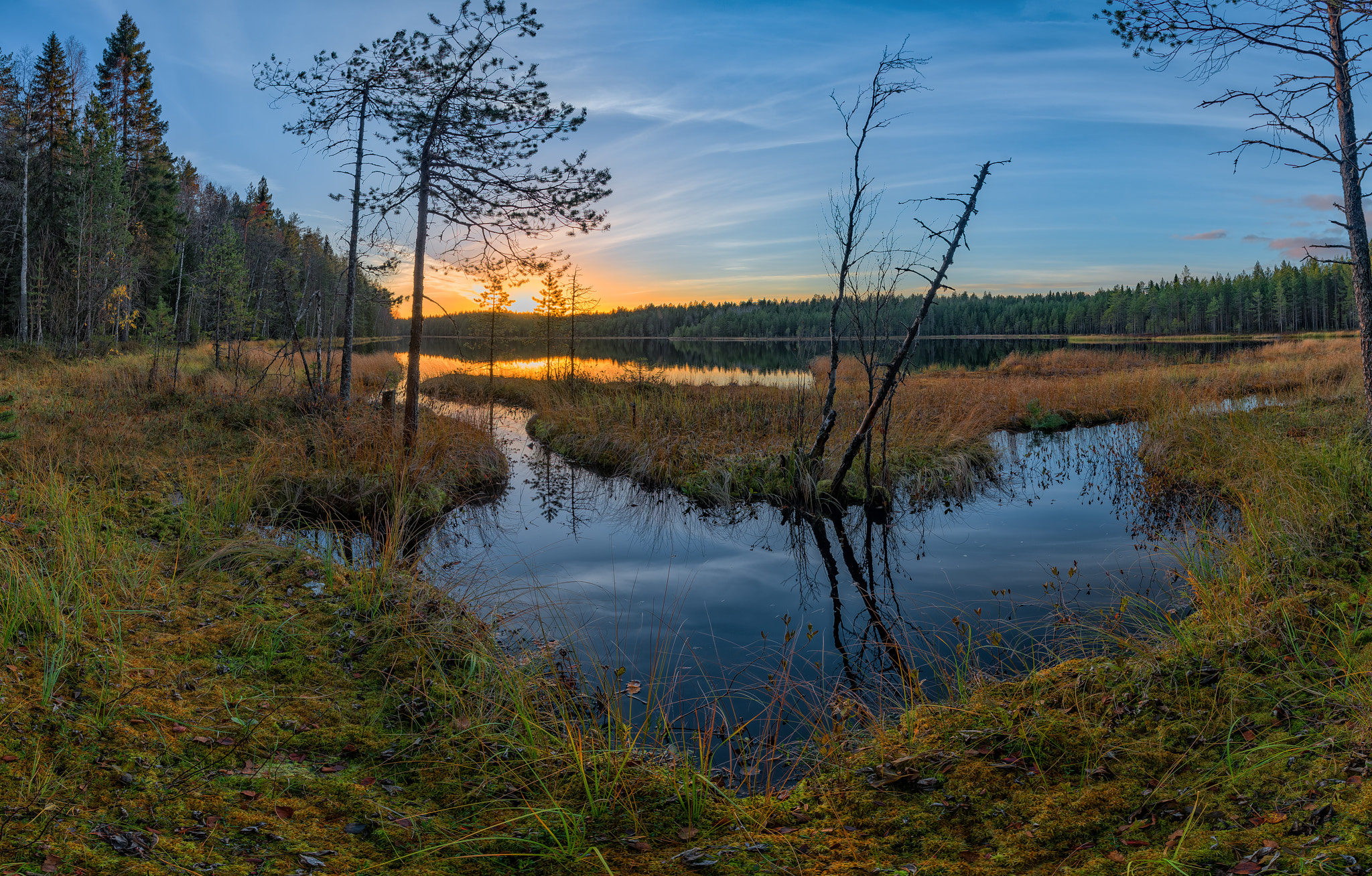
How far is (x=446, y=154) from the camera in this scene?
13.6m

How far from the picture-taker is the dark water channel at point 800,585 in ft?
19.8

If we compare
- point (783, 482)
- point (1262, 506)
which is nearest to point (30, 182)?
point (783, 482)

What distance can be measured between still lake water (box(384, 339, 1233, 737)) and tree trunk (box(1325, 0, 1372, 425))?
3.05 m

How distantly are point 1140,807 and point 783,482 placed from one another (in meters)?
9.58

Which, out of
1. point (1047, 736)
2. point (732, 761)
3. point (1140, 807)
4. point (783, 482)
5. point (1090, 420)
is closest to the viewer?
point (1140, 807)

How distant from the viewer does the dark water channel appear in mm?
6035

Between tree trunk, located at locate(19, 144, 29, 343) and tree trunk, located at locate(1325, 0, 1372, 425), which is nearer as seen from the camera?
tree trunk, located at locate(1325, 0, 1372, 425)

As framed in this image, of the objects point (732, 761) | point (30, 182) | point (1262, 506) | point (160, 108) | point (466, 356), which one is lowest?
point (732, 761)

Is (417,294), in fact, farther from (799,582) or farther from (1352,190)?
(1352,190)

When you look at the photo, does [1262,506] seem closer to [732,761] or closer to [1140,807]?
[1140,807]

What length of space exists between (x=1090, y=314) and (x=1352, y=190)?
153 m

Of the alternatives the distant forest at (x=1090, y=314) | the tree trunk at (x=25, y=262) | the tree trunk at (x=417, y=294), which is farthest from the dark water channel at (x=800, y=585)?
the distant forest at (x=1090, y=314)

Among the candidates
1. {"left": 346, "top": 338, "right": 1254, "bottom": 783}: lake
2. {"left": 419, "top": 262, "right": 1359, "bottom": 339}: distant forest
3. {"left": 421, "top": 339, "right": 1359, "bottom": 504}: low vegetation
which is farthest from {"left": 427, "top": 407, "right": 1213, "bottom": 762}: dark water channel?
{"left": 419, "top": 262, "right": 1359, "bottom": 339}: distant forest

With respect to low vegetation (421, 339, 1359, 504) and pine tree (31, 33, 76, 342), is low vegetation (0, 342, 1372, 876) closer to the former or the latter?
low vegetation (421, 339, 1359, 504)
